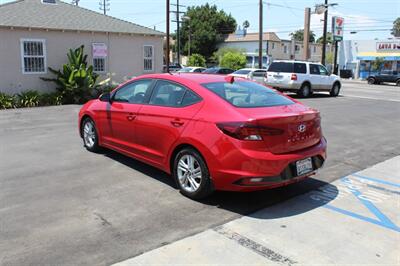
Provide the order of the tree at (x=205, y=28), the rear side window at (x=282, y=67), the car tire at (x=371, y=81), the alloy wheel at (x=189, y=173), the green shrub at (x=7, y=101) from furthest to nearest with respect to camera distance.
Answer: the tree at (x=205, y=28) < the car tire at (x=371, y=81) < the rear side window at (x=282, y=67) < the green shrub at (x=7, y=101) < the alloy wheel at (x=189, y=173)

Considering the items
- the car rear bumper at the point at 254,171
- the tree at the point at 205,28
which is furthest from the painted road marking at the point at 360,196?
the tree at the point at 205,28

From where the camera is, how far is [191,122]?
16.5 ft

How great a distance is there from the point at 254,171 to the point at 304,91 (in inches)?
680

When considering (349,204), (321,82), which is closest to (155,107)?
(349,204)

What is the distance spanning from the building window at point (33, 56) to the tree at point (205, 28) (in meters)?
56.0

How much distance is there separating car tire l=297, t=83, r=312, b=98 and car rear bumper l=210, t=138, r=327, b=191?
16.7 metres

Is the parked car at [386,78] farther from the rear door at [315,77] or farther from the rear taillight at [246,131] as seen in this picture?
the rear taillight at [246,131]

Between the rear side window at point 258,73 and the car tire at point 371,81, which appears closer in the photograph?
the rear side window at point 258,73

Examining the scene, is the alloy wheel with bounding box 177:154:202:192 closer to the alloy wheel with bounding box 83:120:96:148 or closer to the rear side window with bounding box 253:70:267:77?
the alloy wheel with bounding box 83:120:96:148

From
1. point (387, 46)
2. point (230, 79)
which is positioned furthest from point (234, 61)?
point (230, 79)

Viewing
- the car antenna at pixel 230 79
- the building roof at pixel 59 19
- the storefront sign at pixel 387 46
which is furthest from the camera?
the storefront sign at pixel 387 46

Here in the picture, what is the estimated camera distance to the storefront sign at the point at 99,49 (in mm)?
18500

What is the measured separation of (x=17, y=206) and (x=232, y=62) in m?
51.0

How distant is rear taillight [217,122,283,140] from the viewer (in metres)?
4.55
